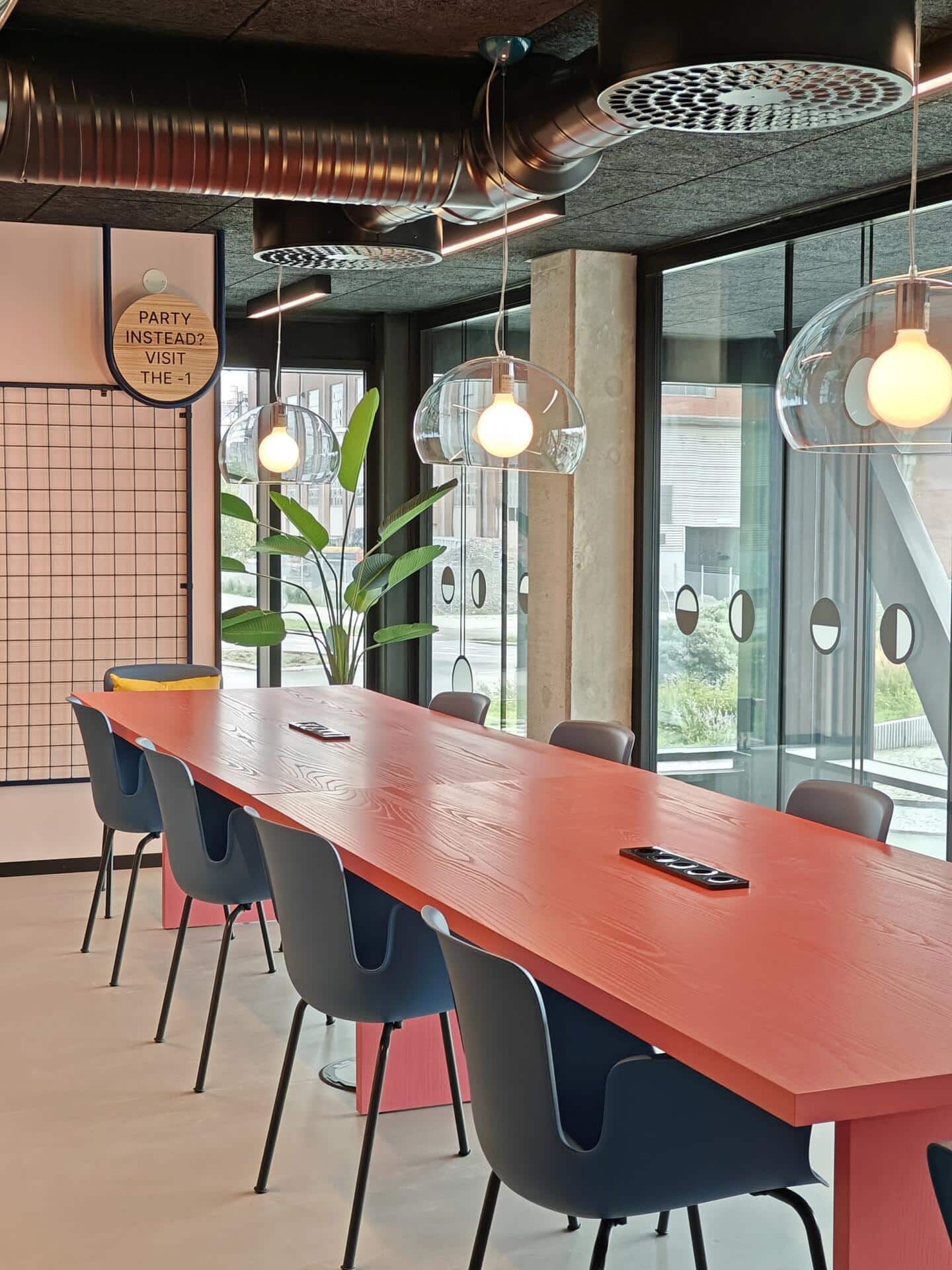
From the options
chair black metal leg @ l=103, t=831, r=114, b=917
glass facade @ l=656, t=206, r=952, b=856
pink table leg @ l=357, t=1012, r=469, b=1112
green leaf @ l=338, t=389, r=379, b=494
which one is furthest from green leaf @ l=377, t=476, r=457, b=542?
pink table leg @ l=357, t=1012, r=469, b=1112

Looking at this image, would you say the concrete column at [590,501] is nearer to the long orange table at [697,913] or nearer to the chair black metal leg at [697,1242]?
the long orange table at [697,913]

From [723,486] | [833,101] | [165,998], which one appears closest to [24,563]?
[165,998]

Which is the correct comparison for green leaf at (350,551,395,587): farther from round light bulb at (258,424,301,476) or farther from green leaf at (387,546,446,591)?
round light bulb at (258,424,301,476)

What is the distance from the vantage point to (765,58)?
271 centimetres

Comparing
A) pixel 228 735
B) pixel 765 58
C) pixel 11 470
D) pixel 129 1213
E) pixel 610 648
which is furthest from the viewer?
pixel 610 648

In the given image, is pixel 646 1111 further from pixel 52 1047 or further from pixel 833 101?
pixel 52 1047

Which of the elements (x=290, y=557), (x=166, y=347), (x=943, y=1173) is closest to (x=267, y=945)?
(x=166, y=347)

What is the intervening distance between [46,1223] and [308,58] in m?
3.00

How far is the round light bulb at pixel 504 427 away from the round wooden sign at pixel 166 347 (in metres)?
2.58

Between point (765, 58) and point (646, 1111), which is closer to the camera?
point (646, 1111)

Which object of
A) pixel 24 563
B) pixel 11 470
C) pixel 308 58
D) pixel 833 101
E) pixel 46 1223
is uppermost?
pixel 308 58

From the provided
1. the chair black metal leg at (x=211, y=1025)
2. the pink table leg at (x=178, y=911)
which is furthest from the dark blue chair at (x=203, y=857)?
the pink table leg at (x=178, y=911)

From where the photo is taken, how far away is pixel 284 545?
7465 mm

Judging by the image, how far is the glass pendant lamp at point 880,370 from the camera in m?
2.37
